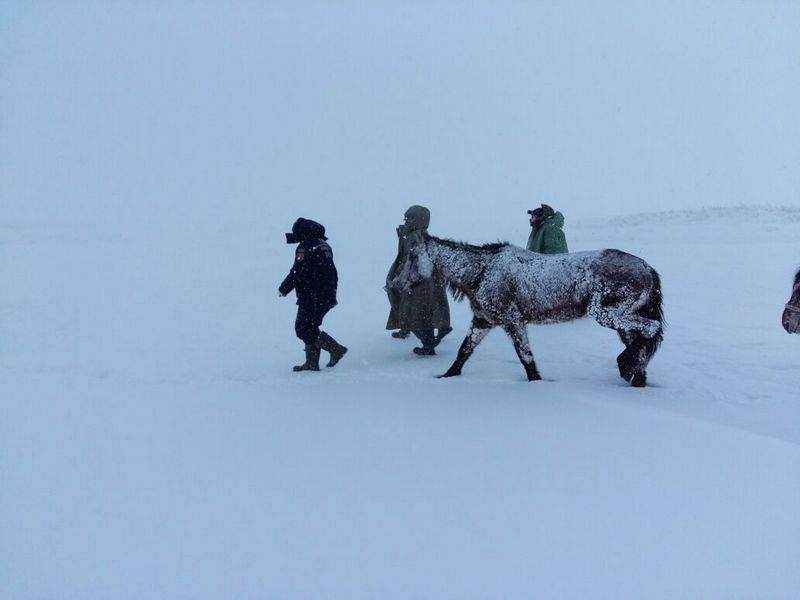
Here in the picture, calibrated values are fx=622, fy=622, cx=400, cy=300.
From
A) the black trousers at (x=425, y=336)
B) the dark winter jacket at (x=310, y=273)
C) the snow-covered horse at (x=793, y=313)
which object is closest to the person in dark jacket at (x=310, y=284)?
the dark winter jacket at (x=310, y=273)

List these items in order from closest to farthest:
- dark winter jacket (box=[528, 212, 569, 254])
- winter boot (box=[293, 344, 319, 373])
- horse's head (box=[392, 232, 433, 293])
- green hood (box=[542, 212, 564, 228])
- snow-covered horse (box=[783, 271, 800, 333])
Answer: snow-covered horse (box=[783, 271, 800, 333]) < horse's head (box=[392, 232, 433, 293]) < winter boot (box=[293, 344, 319, 373]) < dark winter jacket (box=[528, 212, 569, 254]) < green hood (box=[542, 212, 564, 228])

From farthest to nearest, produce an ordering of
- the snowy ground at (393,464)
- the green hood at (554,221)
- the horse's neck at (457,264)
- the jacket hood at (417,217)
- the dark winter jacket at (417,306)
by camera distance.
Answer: the green hood at (554,221) → the dark winter jacket at (417,306) → the jacket hood at (417,217) → the horse's neck at (457,264) → the snowy ground at (393,464)

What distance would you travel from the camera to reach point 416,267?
6.70 m

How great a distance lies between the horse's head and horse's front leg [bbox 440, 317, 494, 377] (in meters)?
0.73

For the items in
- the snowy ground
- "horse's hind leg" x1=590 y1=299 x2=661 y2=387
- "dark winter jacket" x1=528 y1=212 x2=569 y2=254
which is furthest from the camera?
"dark winter jacket" x1=528 y1=212 x2=569 y2=254

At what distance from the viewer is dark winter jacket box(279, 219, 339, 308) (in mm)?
7066

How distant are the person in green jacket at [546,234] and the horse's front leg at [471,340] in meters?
2.63

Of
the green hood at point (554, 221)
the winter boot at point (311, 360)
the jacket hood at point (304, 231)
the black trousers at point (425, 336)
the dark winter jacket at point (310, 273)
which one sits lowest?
the winter boot at point (311, 360)

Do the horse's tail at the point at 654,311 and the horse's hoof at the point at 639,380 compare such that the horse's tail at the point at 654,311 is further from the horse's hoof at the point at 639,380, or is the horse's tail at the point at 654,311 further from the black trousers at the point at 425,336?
the black trousers at the point at 425,336

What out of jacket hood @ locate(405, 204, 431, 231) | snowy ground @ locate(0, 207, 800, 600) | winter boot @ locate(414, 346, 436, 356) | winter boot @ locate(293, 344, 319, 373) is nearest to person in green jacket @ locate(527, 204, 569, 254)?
snowy ground @ locate(0, 207, 800, 600)

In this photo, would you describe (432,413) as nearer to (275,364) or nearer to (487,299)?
(487,299)

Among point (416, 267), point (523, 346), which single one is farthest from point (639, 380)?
point (416, 267)

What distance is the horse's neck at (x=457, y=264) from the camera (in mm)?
6480

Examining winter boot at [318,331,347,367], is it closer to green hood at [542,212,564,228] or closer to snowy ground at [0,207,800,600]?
snowy ground at [0,207,800,600]
